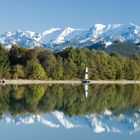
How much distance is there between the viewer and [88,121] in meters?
35.4

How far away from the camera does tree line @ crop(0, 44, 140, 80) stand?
105 m

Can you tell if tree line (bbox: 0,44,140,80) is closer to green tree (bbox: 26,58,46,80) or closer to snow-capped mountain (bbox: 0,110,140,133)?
green tree (bbox: 26,58,46,80)

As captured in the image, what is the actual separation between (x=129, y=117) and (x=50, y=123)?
8.47 metres

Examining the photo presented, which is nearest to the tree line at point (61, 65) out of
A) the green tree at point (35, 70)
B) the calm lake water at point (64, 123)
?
the green tree at point (35, 70)

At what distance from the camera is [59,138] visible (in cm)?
2622

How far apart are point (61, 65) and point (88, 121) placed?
3051 inches

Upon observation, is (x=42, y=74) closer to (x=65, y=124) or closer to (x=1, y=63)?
(x=1, y=63)

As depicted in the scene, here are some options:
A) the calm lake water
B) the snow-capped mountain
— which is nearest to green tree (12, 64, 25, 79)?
the calm lake water

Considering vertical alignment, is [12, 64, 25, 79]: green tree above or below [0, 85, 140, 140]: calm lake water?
below

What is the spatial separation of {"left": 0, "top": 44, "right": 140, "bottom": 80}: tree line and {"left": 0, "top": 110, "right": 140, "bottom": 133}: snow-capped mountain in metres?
64.0

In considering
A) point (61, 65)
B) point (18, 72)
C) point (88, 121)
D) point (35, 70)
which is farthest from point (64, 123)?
point (61, 65)

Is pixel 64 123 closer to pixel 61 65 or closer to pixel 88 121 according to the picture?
pixel 88 121

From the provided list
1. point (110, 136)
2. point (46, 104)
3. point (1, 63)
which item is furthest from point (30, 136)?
point (1, 63)

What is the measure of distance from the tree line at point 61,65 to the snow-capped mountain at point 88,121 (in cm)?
6396
